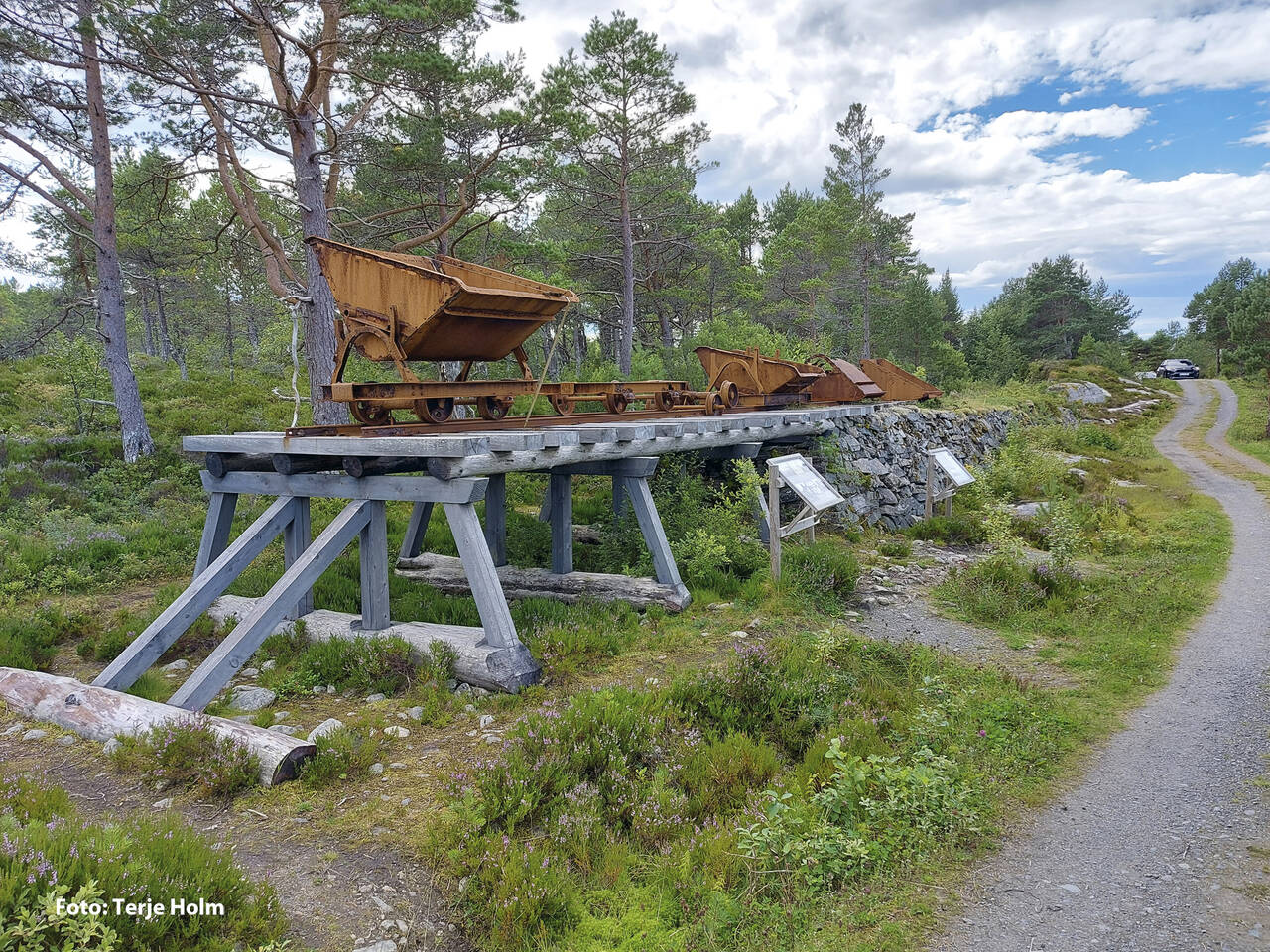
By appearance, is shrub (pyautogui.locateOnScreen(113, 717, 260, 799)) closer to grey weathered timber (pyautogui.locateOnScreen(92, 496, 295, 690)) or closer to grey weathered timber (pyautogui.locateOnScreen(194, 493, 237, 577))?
grey weathered timber (pyautogui.locateOnScreen(92, 496, 295, 690))

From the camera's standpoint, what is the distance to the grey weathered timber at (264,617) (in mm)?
5414

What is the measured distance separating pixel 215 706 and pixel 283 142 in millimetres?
13552

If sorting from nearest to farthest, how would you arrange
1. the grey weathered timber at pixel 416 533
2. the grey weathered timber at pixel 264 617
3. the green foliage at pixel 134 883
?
1. the green foliage at pixel 134 883
2. the grey weathered timber at pixel 264 617
3. the grey weathered timber at pixel 416 533

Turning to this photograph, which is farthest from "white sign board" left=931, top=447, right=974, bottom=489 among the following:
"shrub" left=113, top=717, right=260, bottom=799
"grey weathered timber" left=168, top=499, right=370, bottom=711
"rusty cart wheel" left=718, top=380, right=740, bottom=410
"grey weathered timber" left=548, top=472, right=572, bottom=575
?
"shrub" left=113, top=717, right=260, bottom=799

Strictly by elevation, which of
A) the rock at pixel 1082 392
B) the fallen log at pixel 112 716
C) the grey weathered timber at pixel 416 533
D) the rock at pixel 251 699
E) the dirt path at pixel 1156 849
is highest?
the rock at pixel 1082 392

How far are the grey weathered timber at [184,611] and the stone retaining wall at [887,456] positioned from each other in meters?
9.52

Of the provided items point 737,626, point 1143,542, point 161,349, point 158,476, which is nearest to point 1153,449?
point 1143,542

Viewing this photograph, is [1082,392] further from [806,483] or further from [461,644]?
[461,644]

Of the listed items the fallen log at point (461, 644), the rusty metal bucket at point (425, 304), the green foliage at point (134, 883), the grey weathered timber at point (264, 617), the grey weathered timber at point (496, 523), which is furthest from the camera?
the grey weathered timber at point (496, 523)

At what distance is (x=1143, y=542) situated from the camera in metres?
11.7

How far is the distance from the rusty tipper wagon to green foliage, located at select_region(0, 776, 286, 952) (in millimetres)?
4483

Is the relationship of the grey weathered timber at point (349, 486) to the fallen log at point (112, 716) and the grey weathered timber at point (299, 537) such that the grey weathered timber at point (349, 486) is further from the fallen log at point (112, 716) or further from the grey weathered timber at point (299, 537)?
the fallen log at point (112, 716)

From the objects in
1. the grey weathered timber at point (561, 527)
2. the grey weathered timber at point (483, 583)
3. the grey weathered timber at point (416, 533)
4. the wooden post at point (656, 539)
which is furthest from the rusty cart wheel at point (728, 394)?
the grey weathered timber at point (483, 583)

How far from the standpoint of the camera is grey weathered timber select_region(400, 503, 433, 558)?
9.73m
